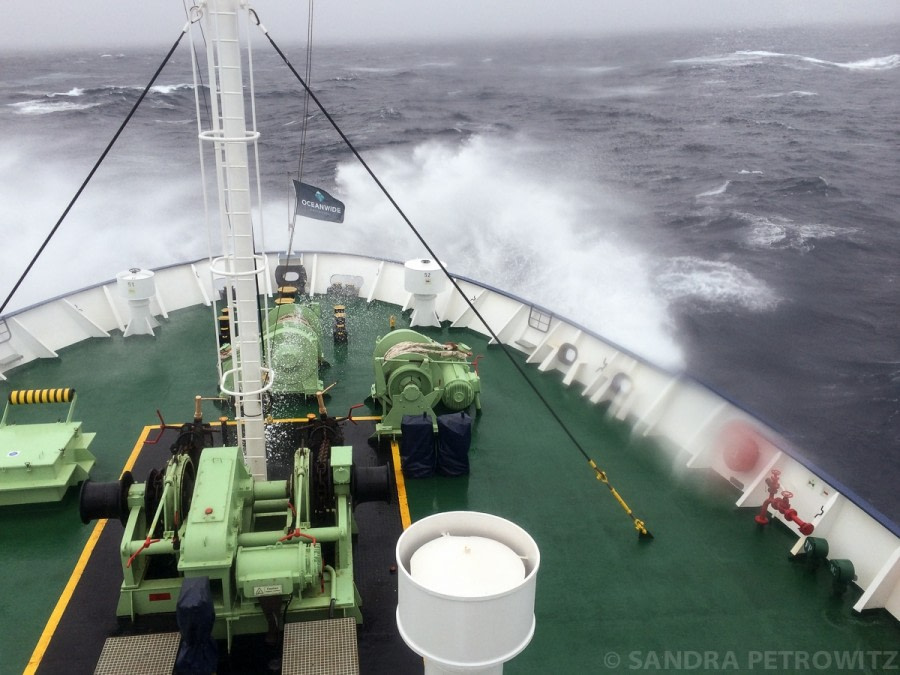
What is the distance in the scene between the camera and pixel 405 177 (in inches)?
1000

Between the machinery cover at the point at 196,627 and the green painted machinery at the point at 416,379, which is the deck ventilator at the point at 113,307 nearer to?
the green painted machinery at the point at 416,379

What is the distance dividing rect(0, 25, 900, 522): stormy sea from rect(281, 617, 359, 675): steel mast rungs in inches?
193

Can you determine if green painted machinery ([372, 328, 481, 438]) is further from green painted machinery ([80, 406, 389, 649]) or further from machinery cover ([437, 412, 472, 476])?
green painted machinery ([80, 406, 389, 649])

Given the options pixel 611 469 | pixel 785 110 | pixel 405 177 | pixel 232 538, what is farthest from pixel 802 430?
pixel 785 110

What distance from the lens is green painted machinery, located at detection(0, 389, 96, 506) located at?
20.9 feet

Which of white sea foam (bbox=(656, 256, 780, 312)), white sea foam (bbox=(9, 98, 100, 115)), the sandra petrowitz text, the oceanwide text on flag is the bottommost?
white sea foam (bbox=(9, 98, 100, 115))

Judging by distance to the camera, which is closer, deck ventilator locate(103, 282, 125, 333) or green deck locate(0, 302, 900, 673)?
green deck locate(0, 302, 900, 673)

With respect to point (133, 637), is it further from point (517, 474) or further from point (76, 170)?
point (76, 170)

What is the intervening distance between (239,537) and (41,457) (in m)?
2.72

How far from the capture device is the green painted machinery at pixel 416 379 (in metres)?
7.61

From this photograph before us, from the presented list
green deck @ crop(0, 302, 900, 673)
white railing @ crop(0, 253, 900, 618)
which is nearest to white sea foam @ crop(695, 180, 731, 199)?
white railing @ crop(0, 253, 900, 618)

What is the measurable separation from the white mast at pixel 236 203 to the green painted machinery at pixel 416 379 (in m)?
2.11

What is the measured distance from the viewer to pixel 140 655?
4395 millimetres

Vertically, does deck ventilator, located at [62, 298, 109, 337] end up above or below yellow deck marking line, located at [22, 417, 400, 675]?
below
